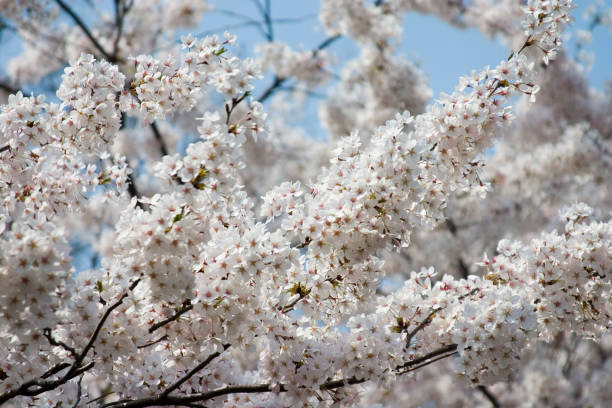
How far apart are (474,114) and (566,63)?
38.1ft

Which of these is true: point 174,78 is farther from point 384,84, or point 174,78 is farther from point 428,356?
point 384,84

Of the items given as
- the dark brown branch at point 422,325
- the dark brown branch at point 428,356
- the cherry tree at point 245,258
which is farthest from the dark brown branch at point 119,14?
the dark brown branch at point 428,356

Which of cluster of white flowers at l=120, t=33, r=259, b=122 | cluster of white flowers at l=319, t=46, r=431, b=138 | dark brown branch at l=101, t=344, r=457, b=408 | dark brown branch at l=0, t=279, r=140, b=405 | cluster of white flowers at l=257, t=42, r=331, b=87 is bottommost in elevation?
dark brown branch at l=101, t=344, r=457, b=408

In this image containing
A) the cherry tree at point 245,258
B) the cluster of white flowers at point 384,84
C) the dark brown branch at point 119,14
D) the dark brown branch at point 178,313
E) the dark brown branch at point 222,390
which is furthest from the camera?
the cluster of white flowers at point 384,84

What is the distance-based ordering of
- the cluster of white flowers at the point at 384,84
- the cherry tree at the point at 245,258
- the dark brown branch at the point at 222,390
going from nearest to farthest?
the cherry tree at the point at 245,258 → the dark brown branch at the point at 222,390 → the cluster of white flowers at the point at 384,84

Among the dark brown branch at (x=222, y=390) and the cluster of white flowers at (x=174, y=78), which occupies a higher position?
the cluster of white flowers at (x=174, y=78)

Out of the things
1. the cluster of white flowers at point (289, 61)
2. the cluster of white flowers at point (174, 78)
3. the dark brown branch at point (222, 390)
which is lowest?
the dark brown branch at point (222, 390)

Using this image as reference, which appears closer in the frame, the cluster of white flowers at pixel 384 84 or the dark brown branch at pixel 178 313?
the dark brown branch at pixel 178 313

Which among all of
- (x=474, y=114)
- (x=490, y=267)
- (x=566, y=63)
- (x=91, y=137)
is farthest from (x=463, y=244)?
(x=91, y=137)

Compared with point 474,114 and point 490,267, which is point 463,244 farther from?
point 474,114

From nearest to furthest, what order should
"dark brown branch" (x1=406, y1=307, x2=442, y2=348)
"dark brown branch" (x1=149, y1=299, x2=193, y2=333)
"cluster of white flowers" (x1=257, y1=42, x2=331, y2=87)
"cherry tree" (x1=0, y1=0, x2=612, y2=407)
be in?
1. "cherry tree" (x1=0, y1=0, x2=612, y2=407)
2. "dark brown branch" (x1=149, y1=299, x2=193, y2=333)
3. "dark brown branch" (x1=406, y1=307, x2=442, y2=348)
4. "cluster of white flowers" (x1=257, y1=42, x2=331, y2=87)

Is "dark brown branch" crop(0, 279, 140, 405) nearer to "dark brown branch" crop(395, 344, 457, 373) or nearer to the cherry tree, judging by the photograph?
the cherry tree

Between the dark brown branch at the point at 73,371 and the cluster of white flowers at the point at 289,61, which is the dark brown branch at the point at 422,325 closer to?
the dark brown branch at the point at 73,371

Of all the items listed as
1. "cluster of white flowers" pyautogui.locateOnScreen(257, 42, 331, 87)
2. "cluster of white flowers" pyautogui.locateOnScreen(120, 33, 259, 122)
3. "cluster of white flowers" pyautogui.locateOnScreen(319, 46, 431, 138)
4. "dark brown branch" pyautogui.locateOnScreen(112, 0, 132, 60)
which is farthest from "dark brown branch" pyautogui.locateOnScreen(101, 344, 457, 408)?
"cluster of white flowers" pyautogui.locateOnScreen(257, 42, 331, 87)
